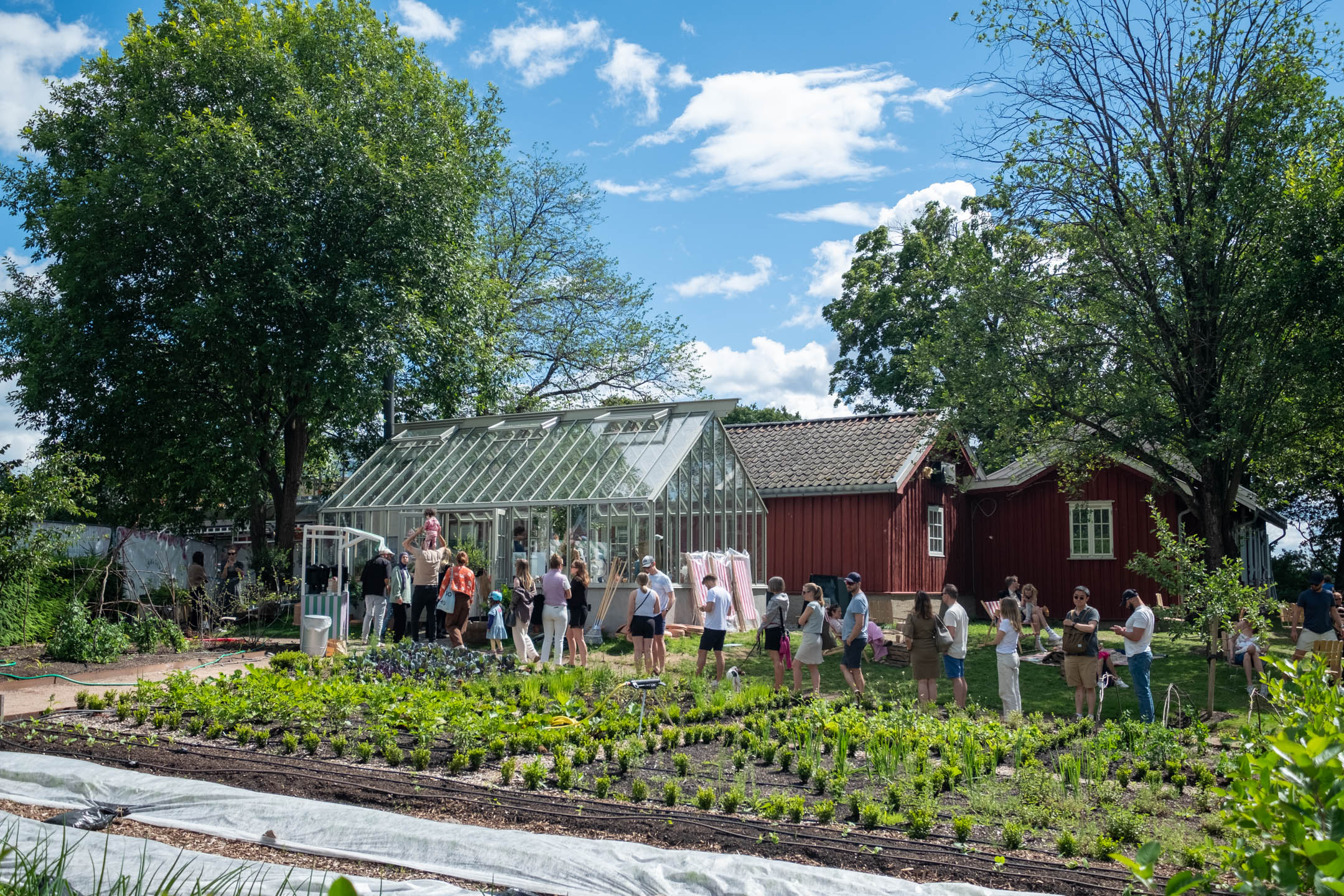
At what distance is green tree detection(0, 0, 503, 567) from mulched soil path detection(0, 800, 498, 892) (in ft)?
47.9

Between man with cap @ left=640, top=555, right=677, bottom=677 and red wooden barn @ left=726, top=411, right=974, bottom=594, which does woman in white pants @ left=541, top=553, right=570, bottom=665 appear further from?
red wooden barn @ left=726, top=411, right=974, bottom=594

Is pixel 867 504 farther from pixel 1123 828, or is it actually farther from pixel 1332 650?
pixel 1123 828

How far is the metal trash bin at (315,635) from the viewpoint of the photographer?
14703mm

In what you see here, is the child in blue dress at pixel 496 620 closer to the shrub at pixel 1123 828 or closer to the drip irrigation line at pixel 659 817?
the drip irrigation line at pixel 659 817

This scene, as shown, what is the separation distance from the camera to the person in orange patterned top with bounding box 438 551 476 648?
49.6 ft

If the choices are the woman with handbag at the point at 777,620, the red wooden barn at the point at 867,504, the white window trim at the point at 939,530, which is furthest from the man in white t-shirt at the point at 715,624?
the white window trim at the point at 939,530

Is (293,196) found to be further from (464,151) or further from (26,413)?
(26,413)

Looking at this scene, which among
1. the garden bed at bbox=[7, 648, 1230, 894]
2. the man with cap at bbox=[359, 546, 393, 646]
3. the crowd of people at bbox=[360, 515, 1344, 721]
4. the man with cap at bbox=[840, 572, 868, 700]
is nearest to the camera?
the garden bed at bbox=[7, 648, 1230, 894]

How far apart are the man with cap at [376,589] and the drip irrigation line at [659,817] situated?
827 centimetres

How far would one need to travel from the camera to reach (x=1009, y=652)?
1117cm

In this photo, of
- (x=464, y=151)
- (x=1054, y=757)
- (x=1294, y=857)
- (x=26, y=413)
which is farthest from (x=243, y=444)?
(x=1294, y=857)

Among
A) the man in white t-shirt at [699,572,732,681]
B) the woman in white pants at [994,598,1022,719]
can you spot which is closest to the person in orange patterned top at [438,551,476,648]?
the man in white t-shirt at [699,572,732,681]

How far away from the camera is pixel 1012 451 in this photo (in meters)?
17.2

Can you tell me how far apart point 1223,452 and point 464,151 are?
1734 cm
